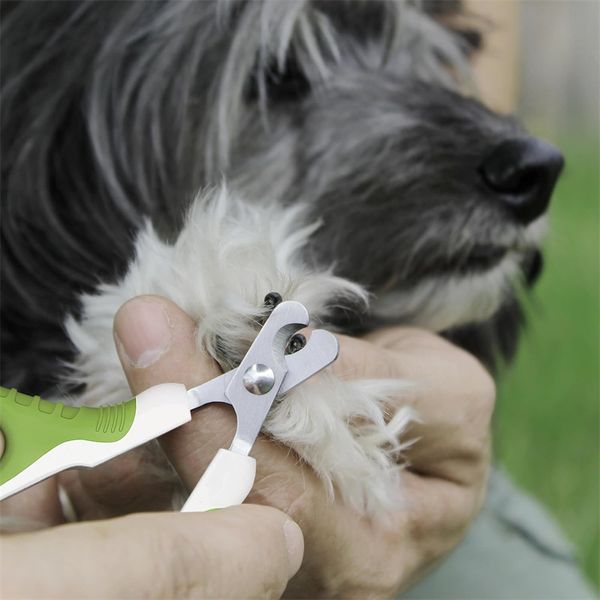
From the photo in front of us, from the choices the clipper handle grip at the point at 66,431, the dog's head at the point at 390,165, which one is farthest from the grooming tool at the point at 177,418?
the dog's head at the point at 390,165

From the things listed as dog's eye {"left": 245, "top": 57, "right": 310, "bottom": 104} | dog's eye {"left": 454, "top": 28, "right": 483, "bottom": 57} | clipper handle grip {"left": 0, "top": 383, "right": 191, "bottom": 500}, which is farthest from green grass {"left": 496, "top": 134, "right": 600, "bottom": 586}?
clipper handle grip {"left": 0, "top": 383, "right": 191, "bottom": 500}

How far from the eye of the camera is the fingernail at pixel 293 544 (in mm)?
720

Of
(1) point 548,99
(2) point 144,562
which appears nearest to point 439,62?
(2) point 144,562

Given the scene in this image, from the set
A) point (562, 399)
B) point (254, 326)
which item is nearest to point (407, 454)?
point (254, 326)

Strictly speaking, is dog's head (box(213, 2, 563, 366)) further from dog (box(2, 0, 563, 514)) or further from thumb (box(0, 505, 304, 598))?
thumb (box(0, 505, 304, 598))

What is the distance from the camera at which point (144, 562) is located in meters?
0.59

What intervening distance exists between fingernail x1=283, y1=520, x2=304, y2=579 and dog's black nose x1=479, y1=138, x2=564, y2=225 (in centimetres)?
78

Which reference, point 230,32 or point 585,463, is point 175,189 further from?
point 585,463

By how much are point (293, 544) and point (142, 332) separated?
26cm

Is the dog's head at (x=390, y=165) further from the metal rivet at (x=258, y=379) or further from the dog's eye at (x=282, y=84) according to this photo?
the metal rivet at (x=258, y=379)

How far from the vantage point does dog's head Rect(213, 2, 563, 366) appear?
135 cm

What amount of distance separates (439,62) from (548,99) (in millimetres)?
5148

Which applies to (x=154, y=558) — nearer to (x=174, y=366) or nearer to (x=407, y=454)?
(x=174, y=366)

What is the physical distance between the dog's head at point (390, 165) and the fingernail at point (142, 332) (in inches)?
15.1
